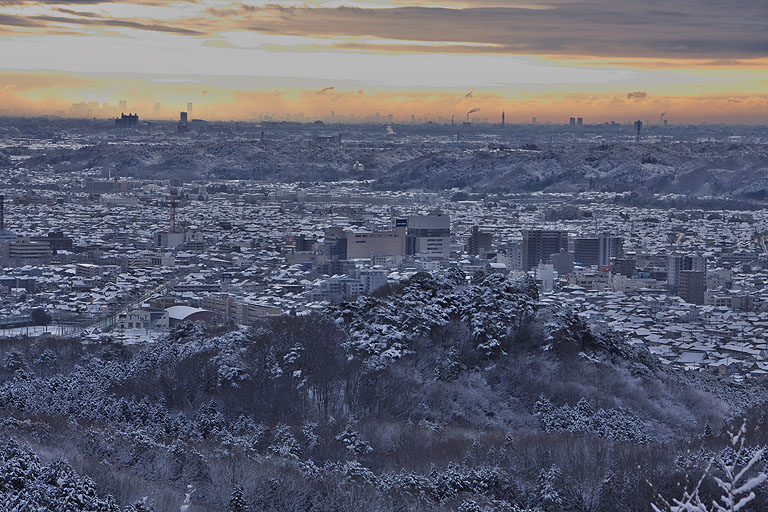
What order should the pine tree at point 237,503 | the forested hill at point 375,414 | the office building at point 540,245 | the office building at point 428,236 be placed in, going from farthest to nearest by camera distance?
the office building at point 428,236 < the office building at point 540,245 < the forested hill at point 375,414 < the pine tree at point 237,503

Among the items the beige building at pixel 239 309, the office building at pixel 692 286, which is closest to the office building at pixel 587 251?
the office building at pixel 692 286

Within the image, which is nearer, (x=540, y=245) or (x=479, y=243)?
(x=540, y=245)

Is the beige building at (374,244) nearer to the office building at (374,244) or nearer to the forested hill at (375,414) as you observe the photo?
the office building at (374,244)

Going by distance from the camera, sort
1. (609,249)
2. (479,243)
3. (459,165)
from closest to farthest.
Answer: (609,249) → (479,243) → (459,165)

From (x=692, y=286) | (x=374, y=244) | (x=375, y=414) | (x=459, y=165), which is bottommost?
(x=692, y=286)

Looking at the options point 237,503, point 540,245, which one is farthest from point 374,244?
point 237,503

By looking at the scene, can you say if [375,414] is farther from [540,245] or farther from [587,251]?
[587,251]

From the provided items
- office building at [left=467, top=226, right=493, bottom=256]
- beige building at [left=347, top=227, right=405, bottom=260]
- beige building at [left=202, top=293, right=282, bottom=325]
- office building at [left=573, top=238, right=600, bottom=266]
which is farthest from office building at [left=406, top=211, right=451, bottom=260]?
beige building at [left=202, top=293, right=282, bottom=325]

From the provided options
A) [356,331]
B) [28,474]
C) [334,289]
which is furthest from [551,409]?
[334,289]
